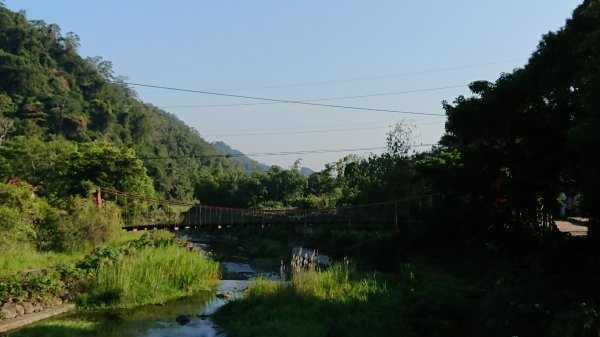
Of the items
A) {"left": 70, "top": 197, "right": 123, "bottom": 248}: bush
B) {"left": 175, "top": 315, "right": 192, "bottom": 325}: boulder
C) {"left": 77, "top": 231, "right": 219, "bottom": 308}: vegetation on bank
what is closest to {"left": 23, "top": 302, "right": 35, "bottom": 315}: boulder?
{"left": 77, "top": 231, "right": 219, "bottom": 308}: vegetation on bank

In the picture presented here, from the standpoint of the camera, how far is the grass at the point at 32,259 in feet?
29.9

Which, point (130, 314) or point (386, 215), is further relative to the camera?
point (386, 215)

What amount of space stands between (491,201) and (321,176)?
1111 inches

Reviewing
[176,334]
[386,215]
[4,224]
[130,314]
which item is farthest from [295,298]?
[386,215]

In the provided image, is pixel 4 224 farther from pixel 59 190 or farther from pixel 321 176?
pixel 321 176

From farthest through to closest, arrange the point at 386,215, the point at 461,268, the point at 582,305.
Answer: the point at 386,215
the point at 461,268
the point at 582,305

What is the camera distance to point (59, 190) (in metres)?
18.4

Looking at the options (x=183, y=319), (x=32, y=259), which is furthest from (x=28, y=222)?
(x=183, y=319)

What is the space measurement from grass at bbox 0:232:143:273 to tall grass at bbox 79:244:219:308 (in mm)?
1014

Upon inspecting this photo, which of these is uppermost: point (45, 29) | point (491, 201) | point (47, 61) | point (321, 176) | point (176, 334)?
point (45, 29)

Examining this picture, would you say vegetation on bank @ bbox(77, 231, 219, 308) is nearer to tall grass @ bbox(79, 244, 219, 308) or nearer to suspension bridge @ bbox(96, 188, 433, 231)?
tall grass @ bbox(79, 244, 219, 308)

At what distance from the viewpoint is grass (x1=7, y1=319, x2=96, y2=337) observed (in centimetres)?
711

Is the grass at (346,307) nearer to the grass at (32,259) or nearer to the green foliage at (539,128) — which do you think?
the green foliage at (539,128)

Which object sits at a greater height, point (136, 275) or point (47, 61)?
point (47, 61)
